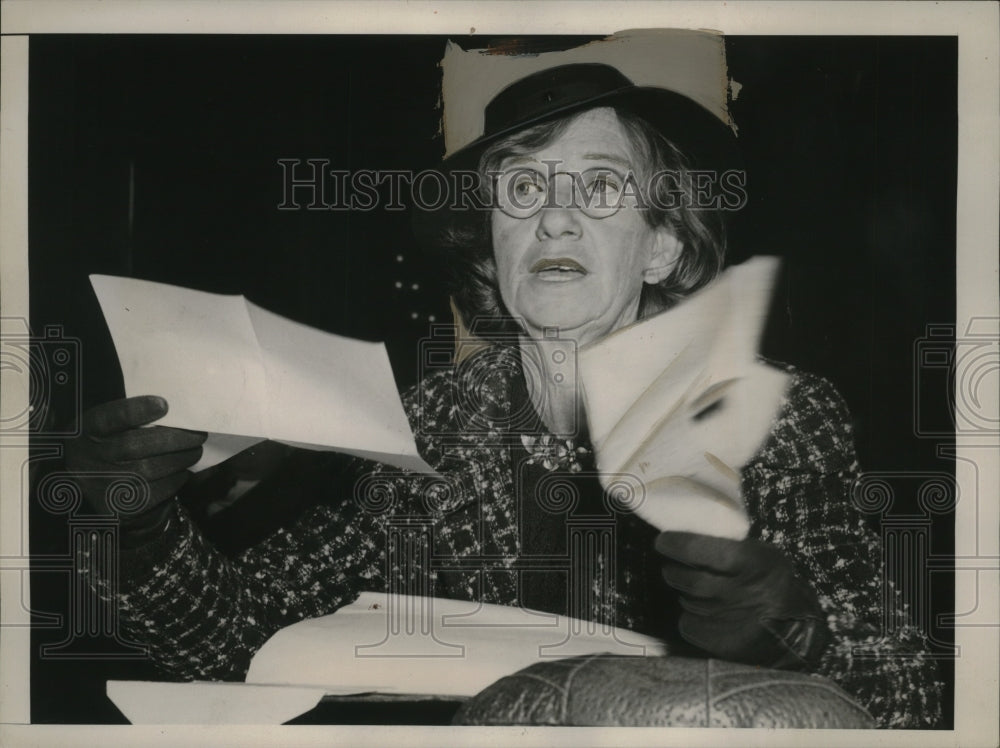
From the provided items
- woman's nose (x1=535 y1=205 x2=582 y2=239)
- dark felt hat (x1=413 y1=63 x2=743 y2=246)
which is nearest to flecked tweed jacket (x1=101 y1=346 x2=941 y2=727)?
woman's nose (x1=535 y1=205 x2=582 y2=239)

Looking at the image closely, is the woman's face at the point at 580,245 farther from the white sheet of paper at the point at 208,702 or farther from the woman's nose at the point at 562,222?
the white sheet of paper at the point at 208,702

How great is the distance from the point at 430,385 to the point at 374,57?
0.89 meters

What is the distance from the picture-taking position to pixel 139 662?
299 cm

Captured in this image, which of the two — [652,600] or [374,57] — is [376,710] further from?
[374,57]

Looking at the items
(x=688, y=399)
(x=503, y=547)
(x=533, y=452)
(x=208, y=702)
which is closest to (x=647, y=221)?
(x=688, y=399)

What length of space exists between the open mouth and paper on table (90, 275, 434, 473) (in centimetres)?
47

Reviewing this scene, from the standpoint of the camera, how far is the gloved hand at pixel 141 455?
2.93 m

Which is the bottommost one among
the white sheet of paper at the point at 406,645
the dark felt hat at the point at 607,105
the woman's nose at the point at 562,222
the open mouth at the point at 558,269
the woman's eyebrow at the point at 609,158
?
the white sheet of paper at the point at 406,645

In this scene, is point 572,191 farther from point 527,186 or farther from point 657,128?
point 657,128

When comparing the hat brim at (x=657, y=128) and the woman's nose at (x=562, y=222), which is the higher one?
the hat brim at (x=657, y=128)

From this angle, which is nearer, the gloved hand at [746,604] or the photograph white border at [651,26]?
the gloved hand at [746,604]

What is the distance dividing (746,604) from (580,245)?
103 centimetres

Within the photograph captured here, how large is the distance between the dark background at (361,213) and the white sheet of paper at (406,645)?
1.48 ft

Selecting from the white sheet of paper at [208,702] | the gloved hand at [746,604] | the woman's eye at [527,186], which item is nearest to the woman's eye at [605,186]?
the woman's eye at [527,186]
